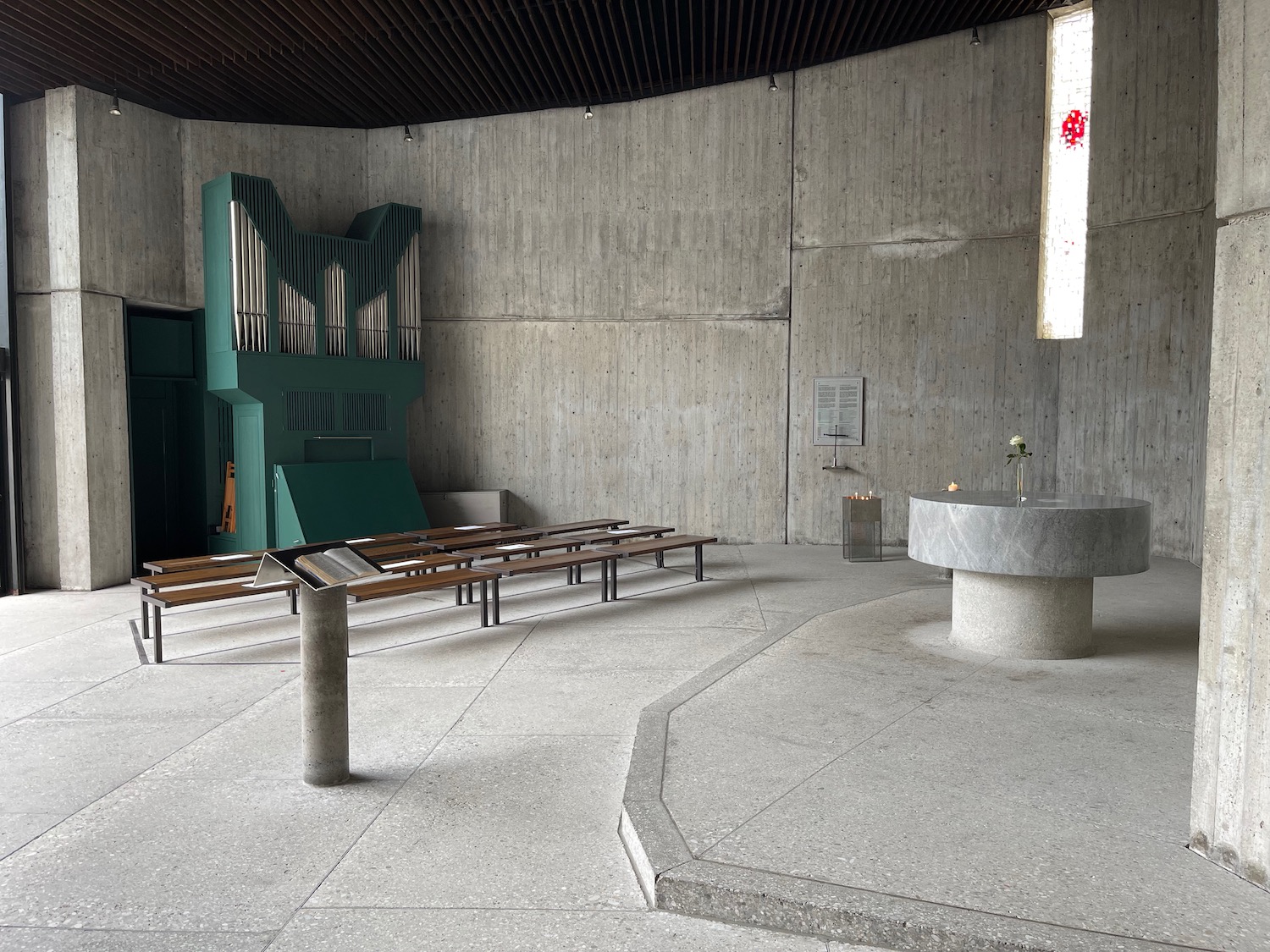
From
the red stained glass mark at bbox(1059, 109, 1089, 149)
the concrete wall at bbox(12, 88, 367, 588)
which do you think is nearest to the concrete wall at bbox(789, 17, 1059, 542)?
the red stained glass mark at bbox(1059, 109, 1089, 149)

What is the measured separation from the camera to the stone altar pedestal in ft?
16.4

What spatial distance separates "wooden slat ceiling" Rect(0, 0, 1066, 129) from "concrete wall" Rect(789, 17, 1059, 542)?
2.02 ft

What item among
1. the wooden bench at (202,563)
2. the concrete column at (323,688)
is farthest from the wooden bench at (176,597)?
the concrete column at (323,688)

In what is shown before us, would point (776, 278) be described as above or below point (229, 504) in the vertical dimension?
above

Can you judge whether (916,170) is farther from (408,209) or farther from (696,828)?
(696,828)

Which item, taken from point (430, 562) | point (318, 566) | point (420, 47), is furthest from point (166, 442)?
point (318, 566)

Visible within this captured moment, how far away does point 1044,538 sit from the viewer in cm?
500

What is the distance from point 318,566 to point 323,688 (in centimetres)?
50

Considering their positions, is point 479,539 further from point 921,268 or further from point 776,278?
point 921,268

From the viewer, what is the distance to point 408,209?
34.3 ft

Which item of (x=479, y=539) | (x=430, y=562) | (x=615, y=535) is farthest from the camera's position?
(x=615, y=535)

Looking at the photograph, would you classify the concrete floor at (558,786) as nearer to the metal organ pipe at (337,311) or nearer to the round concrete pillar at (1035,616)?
the round concrete pillar at (1035,616)

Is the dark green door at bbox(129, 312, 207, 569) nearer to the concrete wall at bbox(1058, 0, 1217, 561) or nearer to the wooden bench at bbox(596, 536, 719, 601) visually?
the wooden bench at bbox(596, 536, 719, 601)

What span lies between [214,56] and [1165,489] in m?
10.4
